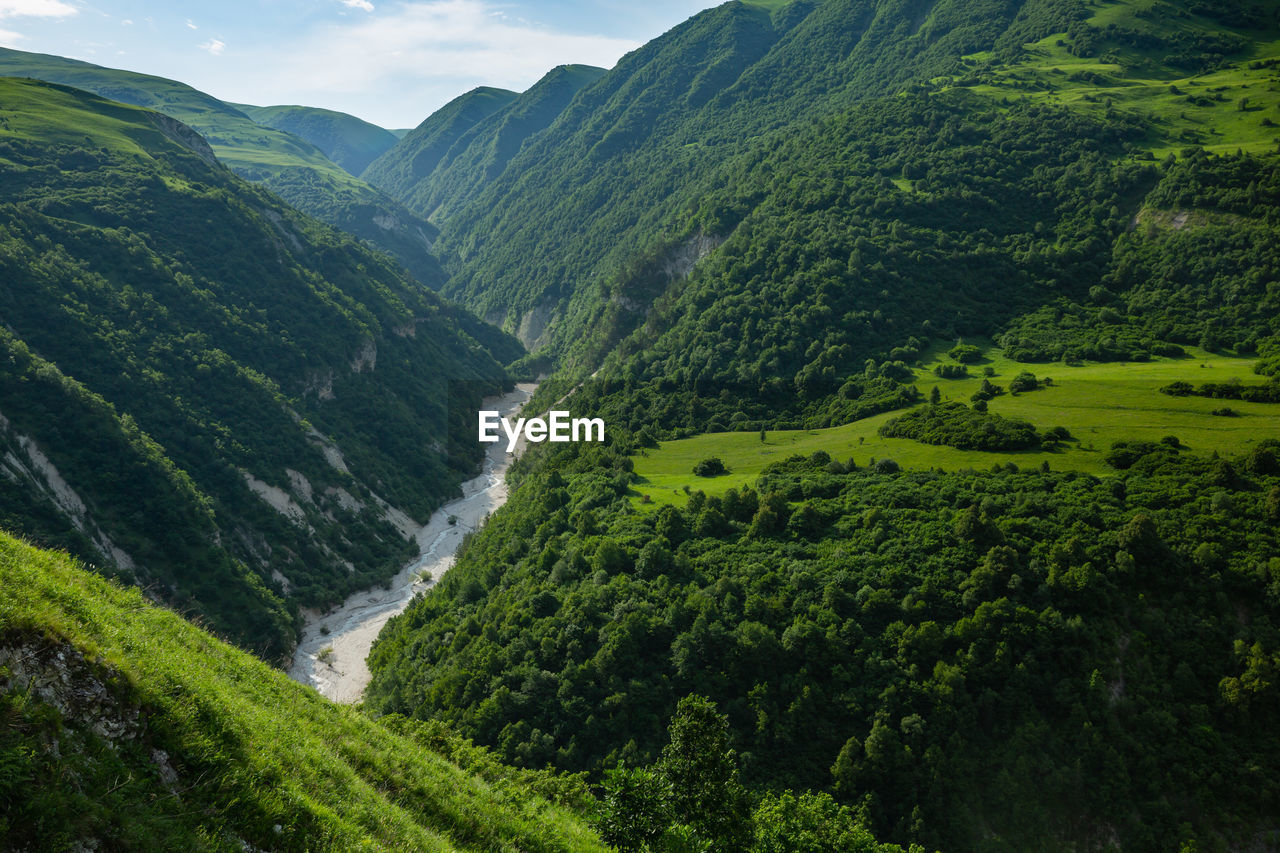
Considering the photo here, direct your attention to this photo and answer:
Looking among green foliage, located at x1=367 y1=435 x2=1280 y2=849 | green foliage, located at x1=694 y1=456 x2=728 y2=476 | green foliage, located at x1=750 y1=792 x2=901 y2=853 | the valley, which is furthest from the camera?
green foliage, located at x1=694 y1=456 x2=728 y2=476

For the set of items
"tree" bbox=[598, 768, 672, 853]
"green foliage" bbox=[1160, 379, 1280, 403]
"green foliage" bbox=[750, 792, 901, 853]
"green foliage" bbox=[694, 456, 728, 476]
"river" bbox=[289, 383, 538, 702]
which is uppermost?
"green foliage" bbox=[1160, 379, 1280, 403]

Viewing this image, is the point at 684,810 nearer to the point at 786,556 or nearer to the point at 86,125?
the point at 786,556

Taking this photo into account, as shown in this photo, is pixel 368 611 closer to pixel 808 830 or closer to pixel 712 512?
pixel 712 512

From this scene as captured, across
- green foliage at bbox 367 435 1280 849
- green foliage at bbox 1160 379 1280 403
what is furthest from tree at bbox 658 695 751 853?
green foliage at bbox 1160 379 1280 403

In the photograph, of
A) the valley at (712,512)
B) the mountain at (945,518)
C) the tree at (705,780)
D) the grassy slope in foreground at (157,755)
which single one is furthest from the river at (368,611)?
the tree at (705,780)

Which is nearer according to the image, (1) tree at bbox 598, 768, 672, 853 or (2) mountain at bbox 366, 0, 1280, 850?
(1) tree at bbox 598, 768, 672, 853

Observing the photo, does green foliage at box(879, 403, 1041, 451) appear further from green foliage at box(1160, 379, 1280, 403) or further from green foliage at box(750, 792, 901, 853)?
green foliage at box(750, 792, 901, 853)
